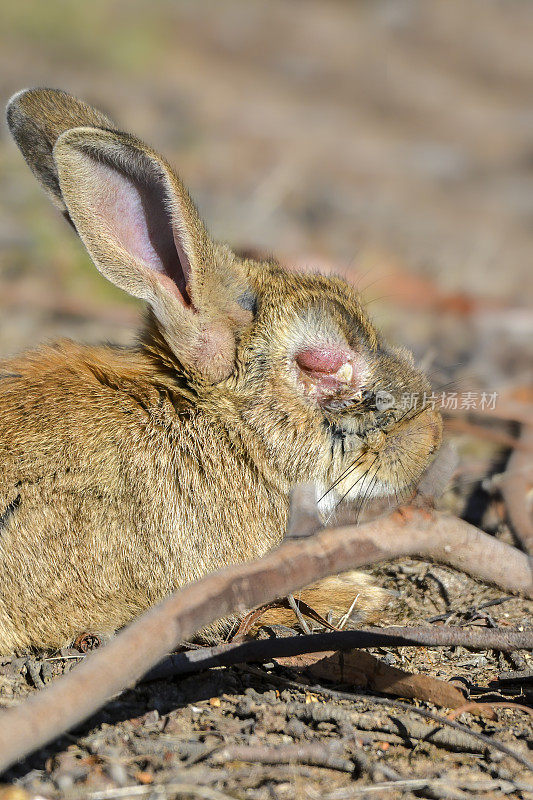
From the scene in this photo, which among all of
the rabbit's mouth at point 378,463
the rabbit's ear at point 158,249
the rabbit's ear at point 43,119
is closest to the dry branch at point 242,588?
the rabbit's mouth at point 378,463

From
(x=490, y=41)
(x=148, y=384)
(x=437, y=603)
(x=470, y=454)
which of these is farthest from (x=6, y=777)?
(x=490, y=41)

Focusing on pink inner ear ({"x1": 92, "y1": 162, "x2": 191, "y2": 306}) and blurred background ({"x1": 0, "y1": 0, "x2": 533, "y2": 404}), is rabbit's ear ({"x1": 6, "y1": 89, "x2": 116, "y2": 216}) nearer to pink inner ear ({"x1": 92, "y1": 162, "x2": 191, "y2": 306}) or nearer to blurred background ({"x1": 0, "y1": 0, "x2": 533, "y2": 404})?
pink inner ear ({"x1": 92, "y1": 162, "x2": 191, "y2": 306})

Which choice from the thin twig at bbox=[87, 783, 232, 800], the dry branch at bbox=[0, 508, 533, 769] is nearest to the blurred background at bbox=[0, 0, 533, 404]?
the dry branch at bbox=[0, 508, 533, 769]

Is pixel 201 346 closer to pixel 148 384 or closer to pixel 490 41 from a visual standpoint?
pixel 148 384

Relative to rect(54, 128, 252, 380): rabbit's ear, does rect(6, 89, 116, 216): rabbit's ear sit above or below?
above

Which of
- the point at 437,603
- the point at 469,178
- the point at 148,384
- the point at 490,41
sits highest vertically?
the point at 490,41

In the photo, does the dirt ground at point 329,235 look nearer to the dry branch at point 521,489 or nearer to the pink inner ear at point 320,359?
the dry branch at point 521,489

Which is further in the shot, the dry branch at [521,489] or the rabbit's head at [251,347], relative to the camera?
the dry branch at [521,489]

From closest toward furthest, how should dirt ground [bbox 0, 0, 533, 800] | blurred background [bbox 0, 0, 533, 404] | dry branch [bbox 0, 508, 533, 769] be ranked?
dry branch [bbox 0, 508, 533, 769], dirt ground [bbox 0, 0, 533, 800], blurred background [bbox 0, 0, 533, 404]
